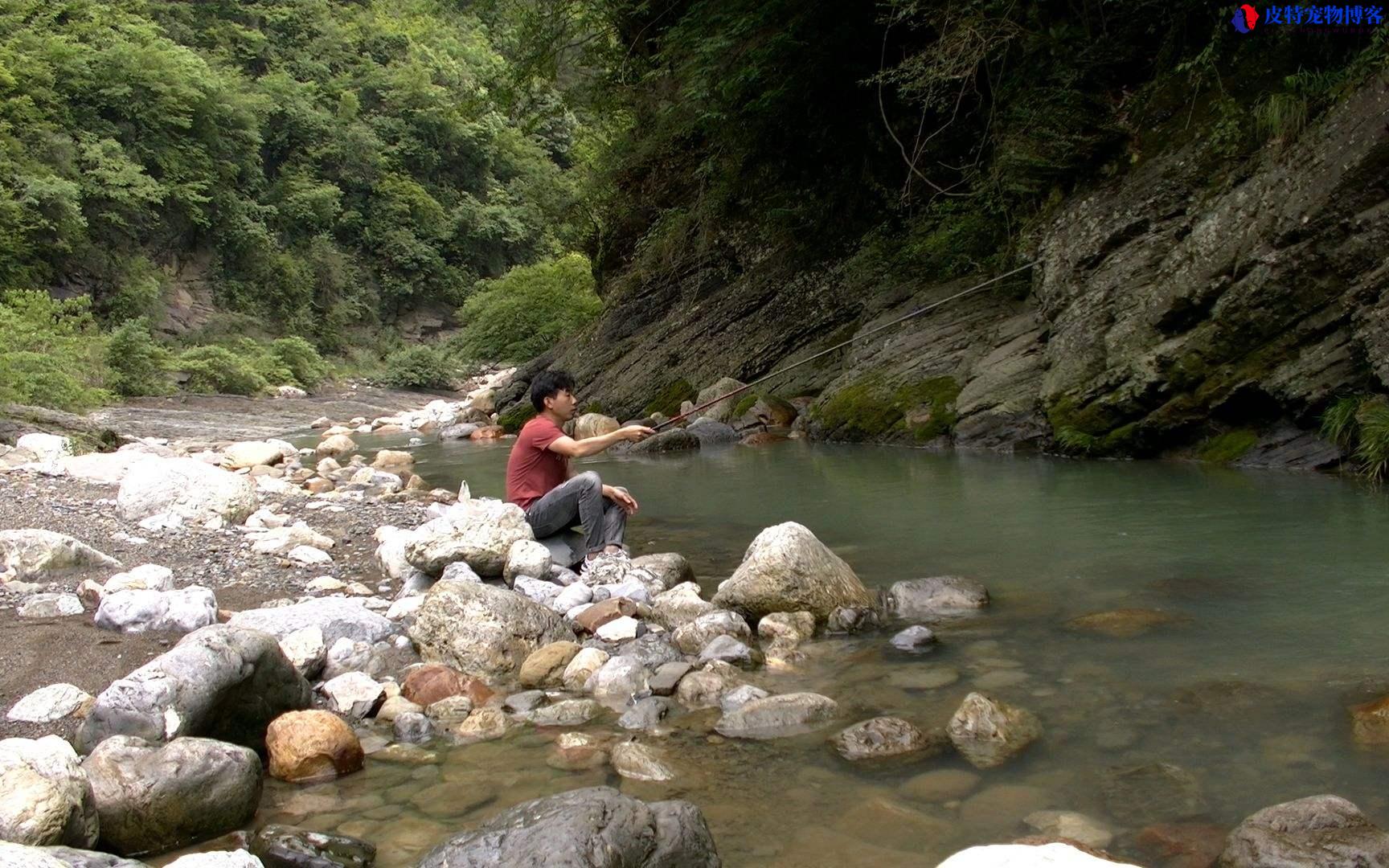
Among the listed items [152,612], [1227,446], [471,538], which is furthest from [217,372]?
[1227,446]

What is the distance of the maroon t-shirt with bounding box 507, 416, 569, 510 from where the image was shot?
22.0ft

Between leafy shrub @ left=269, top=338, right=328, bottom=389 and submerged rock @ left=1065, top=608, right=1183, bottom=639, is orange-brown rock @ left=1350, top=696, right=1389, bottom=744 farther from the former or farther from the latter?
leafy shrub @ left=269, top=338, right=328, bottom=389

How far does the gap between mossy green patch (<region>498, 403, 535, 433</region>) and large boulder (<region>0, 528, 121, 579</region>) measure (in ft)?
46.3

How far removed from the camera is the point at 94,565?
18.6 feet

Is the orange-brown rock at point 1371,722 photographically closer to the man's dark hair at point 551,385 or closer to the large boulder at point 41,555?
the man's dark hair at point 551,385

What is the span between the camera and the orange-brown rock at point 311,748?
347 cm

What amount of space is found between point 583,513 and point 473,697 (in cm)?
243

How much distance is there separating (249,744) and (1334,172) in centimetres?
880

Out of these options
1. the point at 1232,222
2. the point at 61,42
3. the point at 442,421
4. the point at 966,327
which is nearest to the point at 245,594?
the point at 1232,222

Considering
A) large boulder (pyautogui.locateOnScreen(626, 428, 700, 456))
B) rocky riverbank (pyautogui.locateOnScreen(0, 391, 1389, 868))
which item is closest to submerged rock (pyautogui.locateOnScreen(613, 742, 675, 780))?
rocky riverbank (pyautogui.locateOnScreen(0, 391, 1389, 868))

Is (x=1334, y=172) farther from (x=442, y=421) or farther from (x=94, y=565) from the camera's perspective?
(x=442, y=421)

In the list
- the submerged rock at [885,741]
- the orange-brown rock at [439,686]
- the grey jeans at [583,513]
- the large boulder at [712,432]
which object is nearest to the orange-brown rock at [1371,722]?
the submerged rock at [885,741]

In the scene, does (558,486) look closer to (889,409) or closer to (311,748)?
(311,748)

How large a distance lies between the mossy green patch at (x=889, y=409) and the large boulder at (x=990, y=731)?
901 cm
